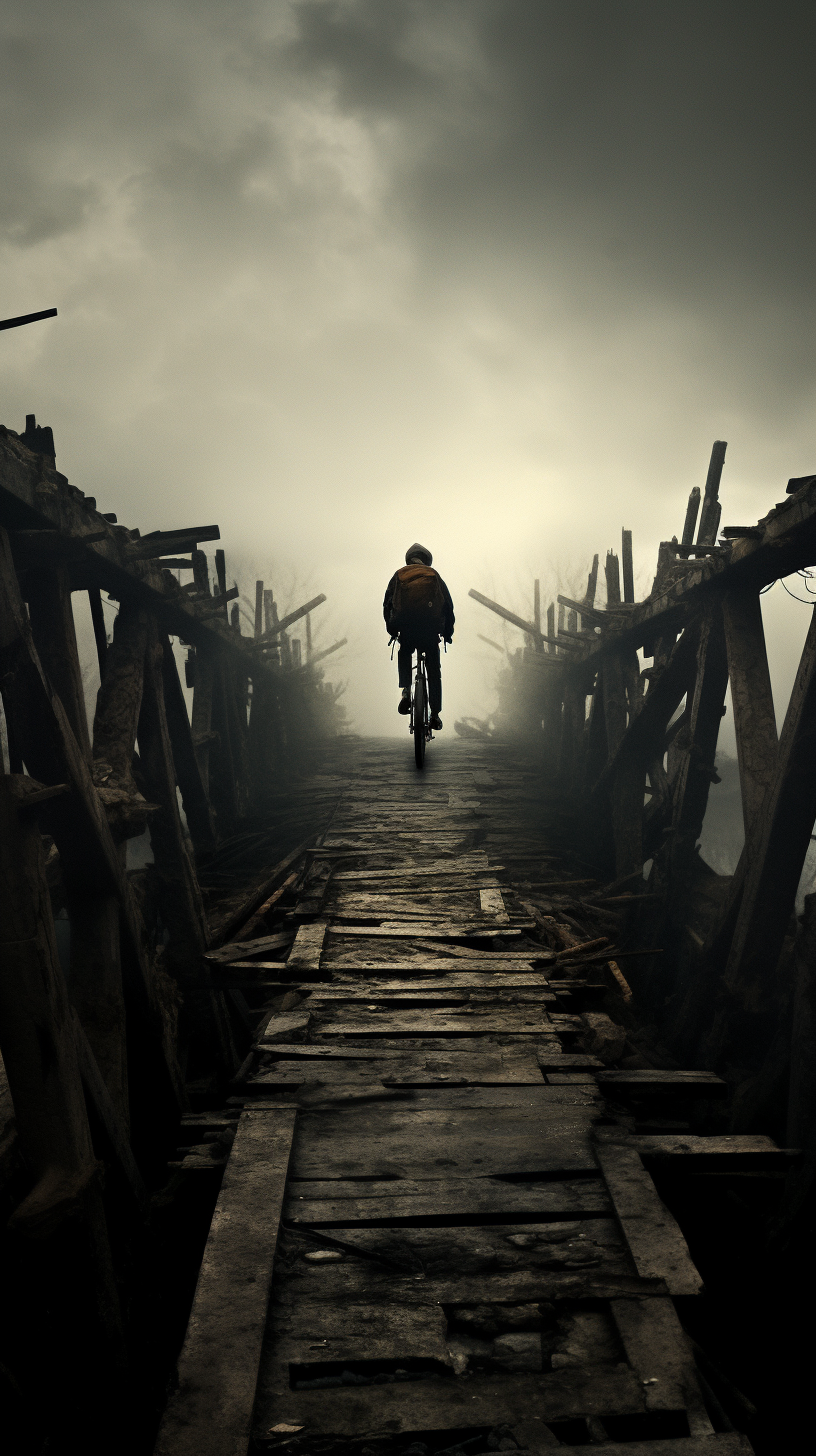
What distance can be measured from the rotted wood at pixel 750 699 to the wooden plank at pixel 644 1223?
3143 millimetres

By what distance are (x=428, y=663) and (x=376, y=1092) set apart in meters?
5.64

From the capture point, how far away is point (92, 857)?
4520 mm

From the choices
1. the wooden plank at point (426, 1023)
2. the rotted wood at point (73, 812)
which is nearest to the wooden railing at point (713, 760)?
the wooden plank at point (426, 1023)

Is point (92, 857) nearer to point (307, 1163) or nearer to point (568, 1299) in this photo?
point (307, 1163)

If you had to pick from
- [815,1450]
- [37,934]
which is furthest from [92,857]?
[815,1450]

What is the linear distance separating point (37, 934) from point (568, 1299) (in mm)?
2374

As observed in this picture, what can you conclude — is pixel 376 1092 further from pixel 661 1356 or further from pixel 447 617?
pixel 447 617

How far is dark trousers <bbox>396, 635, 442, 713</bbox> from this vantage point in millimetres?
8430

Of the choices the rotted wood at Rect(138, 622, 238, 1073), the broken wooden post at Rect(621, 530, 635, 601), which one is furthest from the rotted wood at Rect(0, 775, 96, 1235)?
the broken wooden post at Rect(621, 530, 635, 601)

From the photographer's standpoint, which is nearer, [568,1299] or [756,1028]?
[568,1299]

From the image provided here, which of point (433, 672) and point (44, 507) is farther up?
point (44, 507)

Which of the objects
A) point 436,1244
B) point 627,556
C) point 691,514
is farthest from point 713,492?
point 436,1244

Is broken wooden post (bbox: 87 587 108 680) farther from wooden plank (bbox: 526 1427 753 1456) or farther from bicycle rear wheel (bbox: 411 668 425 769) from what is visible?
wooden plank (bbox: 526 1427 753 1456)

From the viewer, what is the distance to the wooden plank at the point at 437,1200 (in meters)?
2.85
